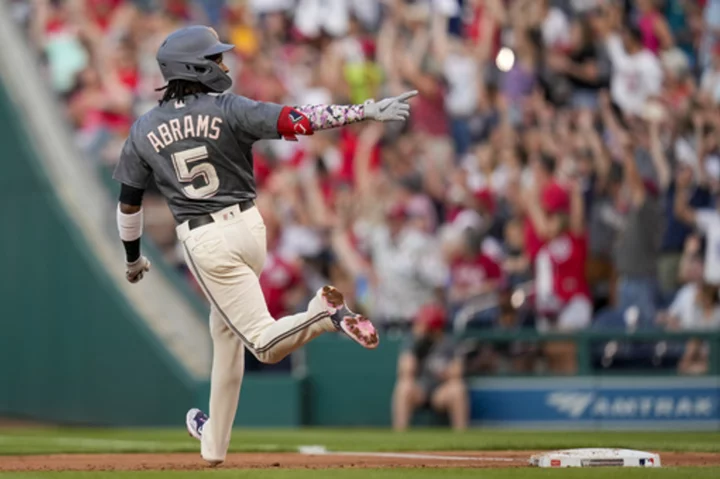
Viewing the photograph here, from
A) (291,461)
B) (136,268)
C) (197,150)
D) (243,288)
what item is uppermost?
(197,150)

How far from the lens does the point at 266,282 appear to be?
14453 mm

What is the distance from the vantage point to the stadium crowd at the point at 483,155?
521 inches

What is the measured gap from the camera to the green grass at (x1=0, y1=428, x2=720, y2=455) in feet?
32.6

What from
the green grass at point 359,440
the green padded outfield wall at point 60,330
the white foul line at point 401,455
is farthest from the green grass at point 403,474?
the green padded outfield wall at point 60,330

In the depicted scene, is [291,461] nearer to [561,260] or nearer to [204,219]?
[204,219]

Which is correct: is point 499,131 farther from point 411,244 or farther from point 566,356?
point 566,356

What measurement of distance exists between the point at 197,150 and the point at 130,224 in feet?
2.18

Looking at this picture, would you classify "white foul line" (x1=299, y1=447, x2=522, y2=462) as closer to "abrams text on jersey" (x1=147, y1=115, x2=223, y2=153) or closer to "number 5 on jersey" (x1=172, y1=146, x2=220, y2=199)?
"number 5 on jersey" (x1=172, y1=146, x2=220, y2=199)

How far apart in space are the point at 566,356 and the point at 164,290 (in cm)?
437

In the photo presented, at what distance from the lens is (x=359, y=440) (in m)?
11.2

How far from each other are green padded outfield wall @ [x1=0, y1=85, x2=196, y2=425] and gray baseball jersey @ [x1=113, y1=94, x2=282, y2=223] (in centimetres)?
706

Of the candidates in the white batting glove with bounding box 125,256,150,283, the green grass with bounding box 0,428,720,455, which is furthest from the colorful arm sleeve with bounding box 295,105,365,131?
the green grass with bounding box 0,428,720,455

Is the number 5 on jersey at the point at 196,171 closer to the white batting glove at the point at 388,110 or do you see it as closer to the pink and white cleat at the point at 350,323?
the pink and white cleat at the point at 350,323

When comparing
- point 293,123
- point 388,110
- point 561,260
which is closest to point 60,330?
point 561,260
